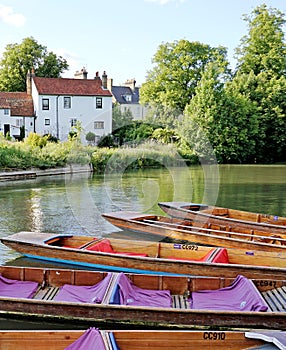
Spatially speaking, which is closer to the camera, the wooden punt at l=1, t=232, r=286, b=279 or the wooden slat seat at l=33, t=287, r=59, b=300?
the wooden slat seat at l=33, t=287, r=59, b=300

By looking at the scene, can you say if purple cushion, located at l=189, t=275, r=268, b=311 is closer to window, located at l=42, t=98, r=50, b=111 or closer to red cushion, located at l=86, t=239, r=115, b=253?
red cushion, located at l=86, t=239, r=115, b=253

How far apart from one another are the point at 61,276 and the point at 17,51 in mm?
43516

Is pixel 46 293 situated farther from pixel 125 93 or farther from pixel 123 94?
pixel 125 93

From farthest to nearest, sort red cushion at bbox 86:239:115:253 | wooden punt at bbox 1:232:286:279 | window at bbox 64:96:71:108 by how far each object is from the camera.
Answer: window at bbox 64:96:71:108 → red cushion at bbox 86:239:115:253 → wooden punt at bbox 1:232:286:279

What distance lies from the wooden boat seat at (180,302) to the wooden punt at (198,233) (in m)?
2.78

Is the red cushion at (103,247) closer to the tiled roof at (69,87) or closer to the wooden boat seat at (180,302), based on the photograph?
the wooden boat seat at (180,302)

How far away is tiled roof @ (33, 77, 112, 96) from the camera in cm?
3781

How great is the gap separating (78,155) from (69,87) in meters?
11.7

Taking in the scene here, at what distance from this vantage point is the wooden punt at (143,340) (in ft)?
14.6

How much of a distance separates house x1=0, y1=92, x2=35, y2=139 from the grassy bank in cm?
749

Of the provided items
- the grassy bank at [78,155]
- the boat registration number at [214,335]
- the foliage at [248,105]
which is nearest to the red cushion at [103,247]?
the boat registration number at [214,335]

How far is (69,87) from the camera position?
126 feet

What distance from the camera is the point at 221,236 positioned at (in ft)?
31.6

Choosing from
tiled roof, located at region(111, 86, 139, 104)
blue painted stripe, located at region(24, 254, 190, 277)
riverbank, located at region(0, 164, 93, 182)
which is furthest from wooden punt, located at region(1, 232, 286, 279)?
tiled roof, located at region(111, 86, 139, 104)
